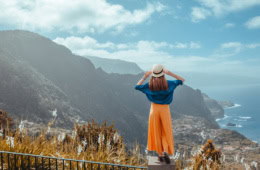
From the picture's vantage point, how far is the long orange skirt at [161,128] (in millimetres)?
4590

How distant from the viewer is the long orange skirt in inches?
181

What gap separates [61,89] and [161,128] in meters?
116

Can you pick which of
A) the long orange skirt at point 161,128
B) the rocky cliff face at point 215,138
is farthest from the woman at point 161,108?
the rocky cliff face at point 215,138

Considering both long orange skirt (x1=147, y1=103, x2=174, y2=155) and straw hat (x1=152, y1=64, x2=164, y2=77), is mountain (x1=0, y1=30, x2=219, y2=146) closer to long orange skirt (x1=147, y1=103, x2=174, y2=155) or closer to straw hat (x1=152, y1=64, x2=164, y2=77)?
long orange skirt (x1=147, y1=103, x2=174, y2=155)

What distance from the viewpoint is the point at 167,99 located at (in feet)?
15.1

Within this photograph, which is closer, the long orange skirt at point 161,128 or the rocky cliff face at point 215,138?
the long orange skirt at point 161,128

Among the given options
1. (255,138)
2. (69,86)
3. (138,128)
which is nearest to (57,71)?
(69,86)

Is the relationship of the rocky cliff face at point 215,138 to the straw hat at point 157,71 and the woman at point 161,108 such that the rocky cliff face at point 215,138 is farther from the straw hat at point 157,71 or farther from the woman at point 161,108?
the straw hat at point 157,71

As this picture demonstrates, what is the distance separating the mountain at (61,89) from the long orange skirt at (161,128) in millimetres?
66031

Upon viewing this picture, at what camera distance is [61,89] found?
116 m

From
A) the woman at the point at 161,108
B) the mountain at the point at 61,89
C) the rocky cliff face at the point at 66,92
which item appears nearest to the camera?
the woman at the point at 161,108

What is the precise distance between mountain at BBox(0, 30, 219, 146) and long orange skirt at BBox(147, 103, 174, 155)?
66031 mm

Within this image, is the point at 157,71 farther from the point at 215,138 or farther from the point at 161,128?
the point at 215,138

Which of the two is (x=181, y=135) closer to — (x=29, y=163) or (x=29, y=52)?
(x=29, y=52)
